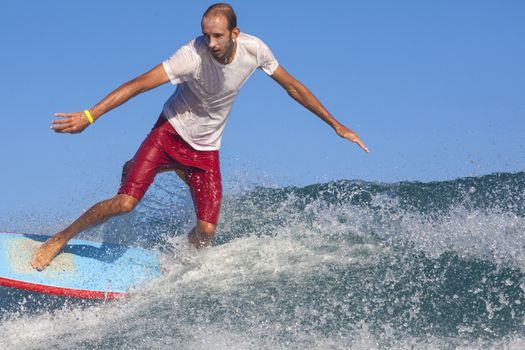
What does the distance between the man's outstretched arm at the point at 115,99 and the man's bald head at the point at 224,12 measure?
70 cm

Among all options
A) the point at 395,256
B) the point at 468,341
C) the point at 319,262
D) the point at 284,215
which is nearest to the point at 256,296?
the point at 319,262

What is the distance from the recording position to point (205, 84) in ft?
21.2

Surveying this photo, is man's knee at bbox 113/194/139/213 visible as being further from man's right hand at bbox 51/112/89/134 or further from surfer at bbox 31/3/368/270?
man's right hand at bbox 51/112/89/134

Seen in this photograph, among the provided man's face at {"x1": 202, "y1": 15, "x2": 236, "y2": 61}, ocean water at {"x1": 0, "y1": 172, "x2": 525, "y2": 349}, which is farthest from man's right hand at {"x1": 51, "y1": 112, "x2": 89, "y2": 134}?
ocean water at {"x1": 0, "y1": 172, "x2": 525, "y2": 349}

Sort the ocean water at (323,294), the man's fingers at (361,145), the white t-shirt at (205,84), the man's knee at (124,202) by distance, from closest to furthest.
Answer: the ocean water at (323,294) < the white t-shirt at (205,84) < the man's fingers at (361,145) < the man's knee at (124,202)

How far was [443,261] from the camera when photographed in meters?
6.92

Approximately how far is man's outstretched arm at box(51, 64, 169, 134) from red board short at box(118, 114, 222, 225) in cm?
87

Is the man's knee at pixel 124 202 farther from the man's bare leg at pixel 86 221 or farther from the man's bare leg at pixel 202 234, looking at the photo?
the man's bare leg at pixel 202 234

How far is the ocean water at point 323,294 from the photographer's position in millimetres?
5430

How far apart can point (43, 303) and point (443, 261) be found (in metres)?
4.43

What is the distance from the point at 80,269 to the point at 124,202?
3.92 ft

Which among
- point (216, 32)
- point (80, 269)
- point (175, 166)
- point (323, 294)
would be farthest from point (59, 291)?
→ point (216, 32)

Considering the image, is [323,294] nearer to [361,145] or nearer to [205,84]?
[361,145]

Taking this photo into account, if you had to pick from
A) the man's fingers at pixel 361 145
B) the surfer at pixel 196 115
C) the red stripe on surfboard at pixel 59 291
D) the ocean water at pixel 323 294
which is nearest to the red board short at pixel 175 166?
the surfer at pixel 196 115
